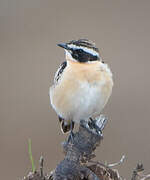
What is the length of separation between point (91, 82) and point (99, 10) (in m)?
6.82

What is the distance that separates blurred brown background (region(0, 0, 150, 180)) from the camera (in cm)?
833

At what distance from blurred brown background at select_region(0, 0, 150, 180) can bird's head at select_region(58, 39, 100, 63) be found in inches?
124

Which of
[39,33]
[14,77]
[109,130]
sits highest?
[39,33]

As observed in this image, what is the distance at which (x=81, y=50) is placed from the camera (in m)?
4.78

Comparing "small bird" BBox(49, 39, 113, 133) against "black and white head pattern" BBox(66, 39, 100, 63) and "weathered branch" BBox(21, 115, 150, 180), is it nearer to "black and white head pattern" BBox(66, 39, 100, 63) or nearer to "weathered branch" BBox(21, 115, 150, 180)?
→ "black and white head pattern" BBox(66, 39, 100, 63)

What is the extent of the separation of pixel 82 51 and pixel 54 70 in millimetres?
4993

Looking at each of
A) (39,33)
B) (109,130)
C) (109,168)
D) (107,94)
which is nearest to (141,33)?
(39,33)

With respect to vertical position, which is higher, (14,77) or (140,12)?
(140,12)

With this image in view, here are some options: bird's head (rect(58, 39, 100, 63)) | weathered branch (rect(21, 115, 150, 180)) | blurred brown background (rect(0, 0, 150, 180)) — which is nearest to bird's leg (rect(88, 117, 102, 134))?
weathered branch (rect(21, 115, 150, 180))

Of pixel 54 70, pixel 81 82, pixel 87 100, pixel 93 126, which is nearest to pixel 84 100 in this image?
pixel 87 100

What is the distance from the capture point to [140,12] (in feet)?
37.0

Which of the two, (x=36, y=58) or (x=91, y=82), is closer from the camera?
(x=91, y=82)

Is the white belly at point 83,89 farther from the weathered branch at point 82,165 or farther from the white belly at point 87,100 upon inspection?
the weathered branch at point 82,165

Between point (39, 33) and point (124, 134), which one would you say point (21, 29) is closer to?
point (39, 33)
